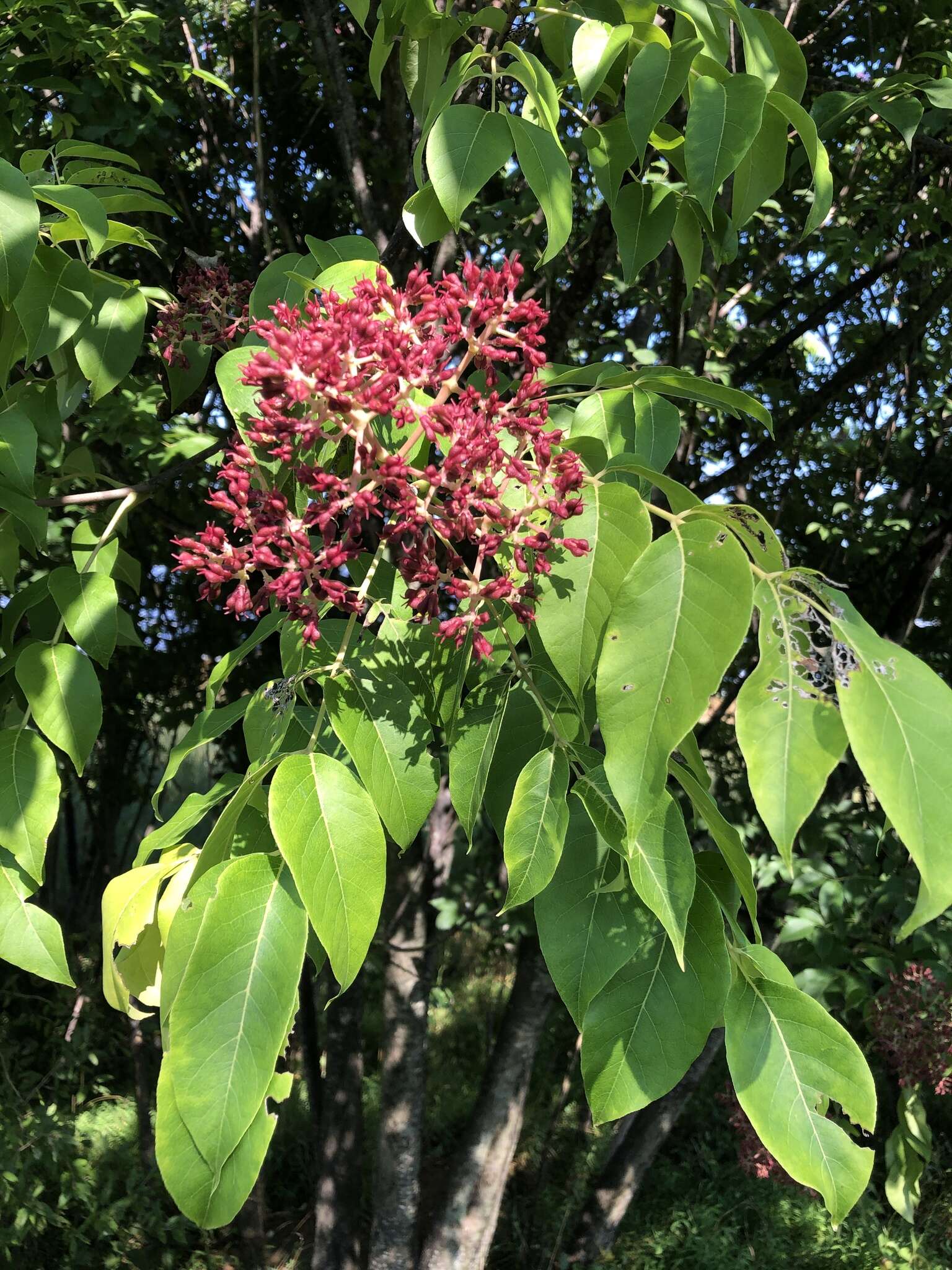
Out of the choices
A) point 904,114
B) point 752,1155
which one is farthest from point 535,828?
point 752,1155

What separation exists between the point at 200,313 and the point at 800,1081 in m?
1.35

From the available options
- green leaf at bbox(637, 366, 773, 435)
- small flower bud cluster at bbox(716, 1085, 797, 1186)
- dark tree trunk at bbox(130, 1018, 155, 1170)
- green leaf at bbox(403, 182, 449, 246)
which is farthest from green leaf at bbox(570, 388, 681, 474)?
small flower bud cluster at bbox(716, 1085, 797, 1186)

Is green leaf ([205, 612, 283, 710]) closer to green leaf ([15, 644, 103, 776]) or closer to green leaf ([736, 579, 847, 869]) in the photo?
green leaf ([15, 644, 103, 776])

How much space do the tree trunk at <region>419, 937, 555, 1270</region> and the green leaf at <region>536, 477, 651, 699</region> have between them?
8.96 ft

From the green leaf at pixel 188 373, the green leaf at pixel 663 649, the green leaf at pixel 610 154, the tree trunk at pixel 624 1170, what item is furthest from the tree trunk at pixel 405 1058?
Answer: the green leaf at pixel 663 649

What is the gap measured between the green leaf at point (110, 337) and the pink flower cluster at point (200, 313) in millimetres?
92

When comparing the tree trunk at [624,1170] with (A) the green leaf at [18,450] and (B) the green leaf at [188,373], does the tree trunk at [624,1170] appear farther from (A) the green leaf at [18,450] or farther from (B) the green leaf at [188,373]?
(A) the green leaf at [18,450]

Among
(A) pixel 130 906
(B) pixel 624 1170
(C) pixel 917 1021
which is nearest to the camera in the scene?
(A) pixel 130 906

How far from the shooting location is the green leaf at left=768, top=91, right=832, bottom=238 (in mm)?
1177

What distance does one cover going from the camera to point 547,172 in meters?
1.07

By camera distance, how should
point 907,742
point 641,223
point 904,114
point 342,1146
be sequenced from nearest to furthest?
point 907,742 < point 641,223 < point 904,114 < point 342,1146

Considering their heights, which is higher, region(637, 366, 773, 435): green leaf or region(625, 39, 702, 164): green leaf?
region(625, 39, 702, 164): green leaf

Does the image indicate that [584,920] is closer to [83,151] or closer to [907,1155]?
[83,151]

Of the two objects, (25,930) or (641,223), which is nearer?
(25,930)
